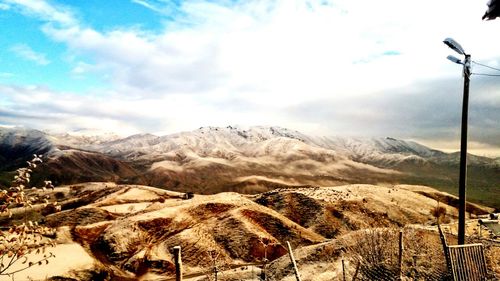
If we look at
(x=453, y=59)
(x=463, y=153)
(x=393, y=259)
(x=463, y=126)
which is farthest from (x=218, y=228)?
(x=453, y=59)

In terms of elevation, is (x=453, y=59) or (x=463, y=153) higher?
(x=453, y=59)

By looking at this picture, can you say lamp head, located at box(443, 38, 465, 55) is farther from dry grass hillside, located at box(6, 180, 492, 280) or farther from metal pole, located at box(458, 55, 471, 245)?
dry grass hillside, located at box(6, 180, 492, 280)

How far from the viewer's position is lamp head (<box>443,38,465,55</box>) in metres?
14.7

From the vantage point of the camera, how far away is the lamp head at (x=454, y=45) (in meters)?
14.7

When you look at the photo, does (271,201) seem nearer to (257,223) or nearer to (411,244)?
(257,223)

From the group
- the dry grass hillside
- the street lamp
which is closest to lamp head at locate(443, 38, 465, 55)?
the street lamp

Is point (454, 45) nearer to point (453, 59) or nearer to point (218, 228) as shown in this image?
point (453, 59)


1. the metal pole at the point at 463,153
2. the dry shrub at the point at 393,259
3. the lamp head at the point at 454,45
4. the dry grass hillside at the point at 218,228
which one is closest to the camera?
the lamp head at the point at 454,45

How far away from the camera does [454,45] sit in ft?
48.4

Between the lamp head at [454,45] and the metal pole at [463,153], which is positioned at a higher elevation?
the lamp head at [454,45]

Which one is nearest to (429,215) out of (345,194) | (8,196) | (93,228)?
(345,194)

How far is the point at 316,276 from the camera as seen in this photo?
2442 centimetres

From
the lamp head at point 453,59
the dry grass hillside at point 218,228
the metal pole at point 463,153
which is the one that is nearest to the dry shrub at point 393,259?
the metal pole at point 463,153

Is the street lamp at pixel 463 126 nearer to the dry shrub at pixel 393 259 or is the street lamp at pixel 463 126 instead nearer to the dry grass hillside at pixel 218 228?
the dry shrub at pixel 393 259
